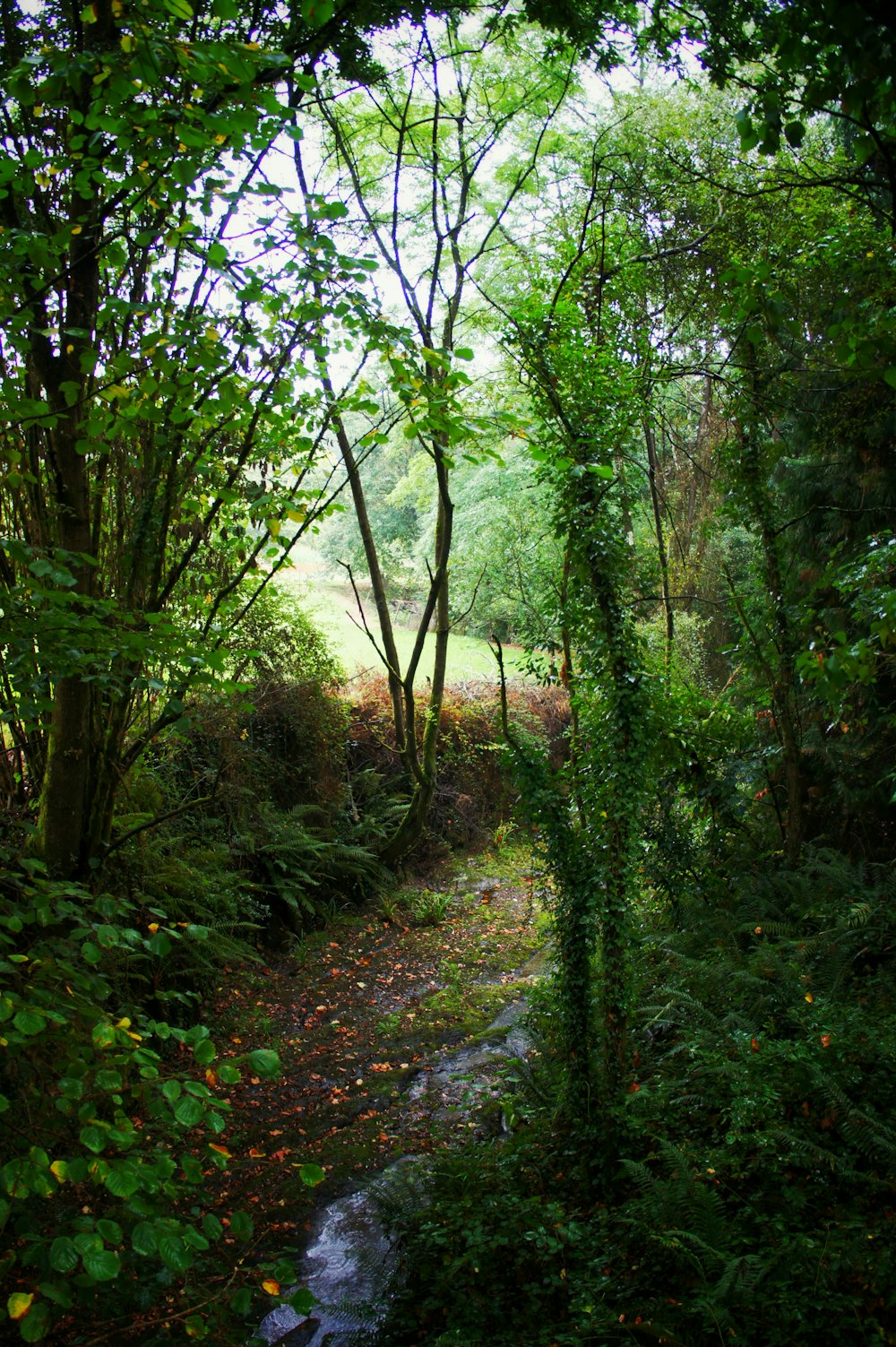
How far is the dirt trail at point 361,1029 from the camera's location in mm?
4727

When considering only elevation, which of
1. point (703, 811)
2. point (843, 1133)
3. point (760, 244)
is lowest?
point (843, 1133)

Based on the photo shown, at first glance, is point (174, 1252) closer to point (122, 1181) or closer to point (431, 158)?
point (122, 1181)

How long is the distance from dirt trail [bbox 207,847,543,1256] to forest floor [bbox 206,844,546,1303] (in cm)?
1

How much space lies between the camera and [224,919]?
23.3 feet

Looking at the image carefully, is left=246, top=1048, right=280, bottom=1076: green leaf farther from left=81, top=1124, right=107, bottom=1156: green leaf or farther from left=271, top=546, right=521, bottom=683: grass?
left=271, top=546, right=521, bottom=683: grass

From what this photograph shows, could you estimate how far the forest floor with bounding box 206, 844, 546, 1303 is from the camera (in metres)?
4.67

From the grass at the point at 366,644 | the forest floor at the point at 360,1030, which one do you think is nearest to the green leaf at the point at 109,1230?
the forest floor at the point at 360,1030

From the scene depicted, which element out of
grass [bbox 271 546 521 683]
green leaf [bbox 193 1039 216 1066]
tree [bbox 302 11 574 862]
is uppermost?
tree [bbox 302 11 574 862]

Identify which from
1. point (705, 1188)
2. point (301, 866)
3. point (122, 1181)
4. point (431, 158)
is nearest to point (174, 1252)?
point (122, 1181)

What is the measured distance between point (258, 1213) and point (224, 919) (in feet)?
10.0

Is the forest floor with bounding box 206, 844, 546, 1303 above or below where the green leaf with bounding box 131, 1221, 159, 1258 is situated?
below

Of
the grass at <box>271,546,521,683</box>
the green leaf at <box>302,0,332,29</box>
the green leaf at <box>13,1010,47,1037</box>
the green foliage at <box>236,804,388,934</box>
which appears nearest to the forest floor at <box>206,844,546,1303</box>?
the green foliage at <box>236,804,388,934</box>

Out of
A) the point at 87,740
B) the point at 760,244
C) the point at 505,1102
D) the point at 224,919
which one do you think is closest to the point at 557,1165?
the point at 505,1102

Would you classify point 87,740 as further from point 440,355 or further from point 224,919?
point 224,919
